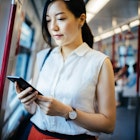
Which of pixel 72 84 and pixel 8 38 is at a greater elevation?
pixel 8 38

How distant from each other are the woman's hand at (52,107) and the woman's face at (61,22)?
0.30 meters

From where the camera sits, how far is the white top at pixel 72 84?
1.03 meters

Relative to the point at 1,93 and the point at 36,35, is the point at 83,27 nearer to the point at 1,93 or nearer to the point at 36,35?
the point at 1,93

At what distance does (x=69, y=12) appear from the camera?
1.08 metres

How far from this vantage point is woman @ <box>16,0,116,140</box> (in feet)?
3.33

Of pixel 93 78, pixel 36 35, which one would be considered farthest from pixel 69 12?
pixel 36 35

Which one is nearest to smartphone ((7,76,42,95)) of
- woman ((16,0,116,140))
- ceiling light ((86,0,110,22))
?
woman ((16,0,116,140))

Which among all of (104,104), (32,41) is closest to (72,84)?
(104,104)

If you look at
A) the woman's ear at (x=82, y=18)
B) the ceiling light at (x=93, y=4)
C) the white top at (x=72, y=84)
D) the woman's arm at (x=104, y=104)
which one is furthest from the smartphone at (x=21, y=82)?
the ceiling light at (x=93, y=4)

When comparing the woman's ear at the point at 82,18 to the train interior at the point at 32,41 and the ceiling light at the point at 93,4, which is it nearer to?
the train interior at the point at 32,41

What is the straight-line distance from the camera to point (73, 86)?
3.39 feet

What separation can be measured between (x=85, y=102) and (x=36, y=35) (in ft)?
8.82

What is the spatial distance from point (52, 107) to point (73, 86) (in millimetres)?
158

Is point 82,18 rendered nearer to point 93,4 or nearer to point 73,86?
point 73,86
